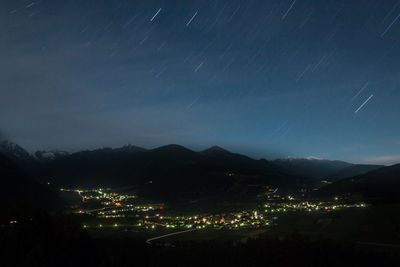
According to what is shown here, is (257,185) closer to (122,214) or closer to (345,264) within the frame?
(122,214)

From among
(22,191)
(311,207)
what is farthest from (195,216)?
(22,191)

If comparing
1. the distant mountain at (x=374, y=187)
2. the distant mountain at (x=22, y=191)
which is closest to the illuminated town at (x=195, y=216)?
the distant mountain at (x=374, y=187)

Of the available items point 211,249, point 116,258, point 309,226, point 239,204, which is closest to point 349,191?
point 239,204

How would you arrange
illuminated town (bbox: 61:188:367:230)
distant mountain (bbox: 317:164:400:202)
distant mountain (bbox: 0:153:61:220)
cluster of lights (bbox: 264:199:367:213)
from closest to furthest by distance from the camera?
illuminated town (bbox: 61:188:367:230) < cluster of lights (bbox: 264:199:367:213) < distant mountain (bbox: 317:164:400:202) < distant mountain (bbox: 0:153:61:220)

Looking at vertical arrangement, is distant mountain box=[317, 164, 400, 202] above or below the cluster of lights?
above

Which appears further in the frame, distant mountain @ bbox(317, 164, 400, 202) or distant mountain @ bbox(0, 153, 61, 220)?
distant mountain @ bbox(0, 153, 61, 220)

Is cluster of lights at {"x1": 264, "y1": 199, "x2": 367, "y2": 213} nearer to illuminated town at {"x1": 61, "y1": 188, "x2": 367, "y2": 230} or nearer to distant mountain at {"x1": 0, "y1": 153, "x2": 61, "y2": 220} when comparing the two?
illuminated town at {"x1": 61, "y1": 188, "x2": 367, "y2": 230}

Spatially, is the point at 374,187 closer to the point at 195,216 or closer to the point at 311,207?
the point at 311,207

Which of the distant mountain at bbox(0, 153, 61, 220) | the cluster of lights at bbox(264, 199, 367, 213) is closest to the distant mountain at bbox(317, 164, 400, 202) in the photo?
the cluster of lights at bbox(264, 199, 367, 213)
